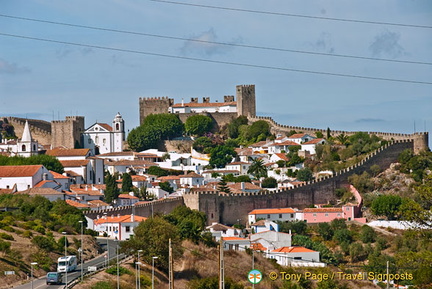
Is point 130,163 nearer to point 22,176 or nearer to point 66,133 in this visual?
point 66,133

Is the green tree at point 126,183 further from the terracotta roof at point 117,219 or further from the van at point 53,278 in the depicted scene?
the van at point 53,278

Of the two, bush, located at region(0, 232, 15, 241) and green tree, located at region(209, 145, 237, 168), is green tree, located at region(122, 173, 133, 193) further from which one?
bush, located at region(0, 232, 15, 241)

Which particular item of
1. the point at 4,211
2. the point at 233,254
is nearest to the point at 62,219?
the point at 4,211

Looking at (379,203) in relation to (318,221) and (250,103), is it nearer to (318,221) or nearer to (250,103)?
(318,221)

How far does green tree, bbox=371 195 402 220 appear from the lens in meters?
78.2

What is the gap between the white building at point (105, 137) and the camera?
108 m

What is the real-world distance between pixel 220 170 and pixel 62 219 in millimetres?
32760

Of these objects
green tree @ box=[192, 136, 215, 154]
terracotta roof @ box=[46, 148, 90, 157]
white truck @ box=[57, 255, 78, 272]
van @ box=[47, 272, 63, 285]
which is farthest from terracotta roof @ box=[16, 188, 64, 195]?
green tree @ box=[192, 136, 215, 154]

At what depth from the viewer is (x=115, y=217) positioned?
7038cm

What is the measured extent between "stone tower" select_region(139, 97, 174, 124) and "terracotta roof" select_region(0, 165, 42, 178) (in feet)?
114

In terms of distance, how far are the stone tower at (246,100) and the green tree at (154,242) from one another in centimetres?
5693

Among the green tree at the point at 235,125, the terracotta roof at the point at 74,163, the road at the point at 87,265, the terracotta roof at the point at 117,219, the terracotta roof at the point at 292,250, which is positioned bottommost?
the terracotta roof at the point at 292,250

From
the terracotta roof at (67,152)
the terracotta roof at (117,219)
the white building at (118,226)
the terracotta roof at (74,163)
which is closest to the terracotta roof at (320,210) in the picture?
the terracotta roof at (117,219)

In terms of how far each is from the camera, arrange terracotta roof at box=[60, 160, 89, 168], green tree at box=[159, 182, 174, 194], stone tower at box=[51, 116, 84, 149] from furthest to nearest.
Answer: stone tower at box=[51, 116, 84, 149], terracotta roof at box=[60, 160, 89, 168], green tree at box=[159, 182, 174, 194]
